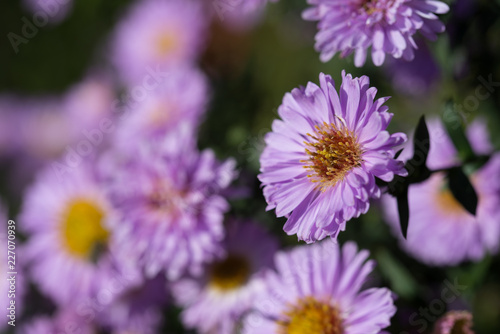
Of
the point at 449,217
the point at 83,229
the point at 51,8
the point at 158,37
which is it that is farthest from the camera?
the point at 158,37

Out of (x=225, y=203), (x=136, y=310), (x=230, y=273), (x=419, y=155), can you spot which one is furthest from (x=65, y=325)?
(x=419, y=155)

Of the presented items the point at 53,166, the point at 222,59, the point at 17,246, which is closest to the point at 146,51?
the point at 222,59

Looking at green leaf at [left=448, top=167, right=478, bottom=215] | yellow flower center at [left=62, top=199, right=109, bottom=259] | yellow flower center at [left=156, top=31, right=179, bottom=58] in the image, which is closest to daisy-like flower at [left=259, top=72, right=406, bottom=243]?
green leaf at [left=448, top=167, right=478, bottom=215]

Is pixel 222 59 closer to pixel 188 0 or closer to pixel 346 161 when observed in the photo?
pixel 188 0

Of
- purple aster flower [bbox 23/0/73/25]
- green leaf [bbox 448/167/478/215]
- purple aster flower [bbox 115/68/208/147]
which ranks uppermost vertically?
purple aster flower [bbox 23/0/73/25]

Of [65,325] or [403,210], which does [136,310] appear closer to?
[65,325]

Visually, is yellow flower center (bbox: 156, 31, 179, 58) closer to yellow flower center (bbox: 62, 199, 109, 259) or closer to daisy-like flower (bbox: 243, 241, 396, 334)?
yellow flower center (bbox: 62, 199, 109, 259)
